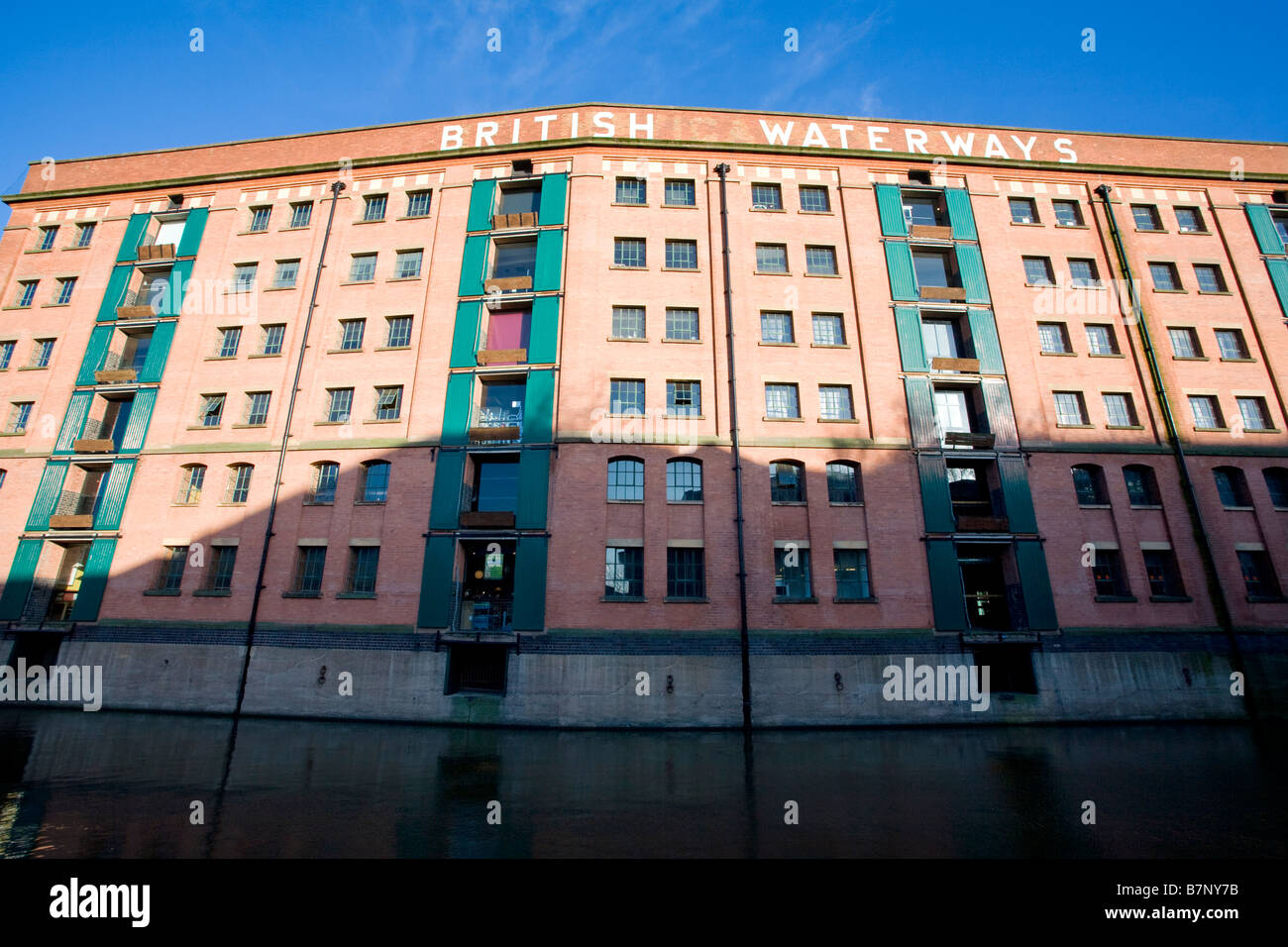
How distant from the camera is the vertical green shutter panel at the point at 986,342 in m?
20.3

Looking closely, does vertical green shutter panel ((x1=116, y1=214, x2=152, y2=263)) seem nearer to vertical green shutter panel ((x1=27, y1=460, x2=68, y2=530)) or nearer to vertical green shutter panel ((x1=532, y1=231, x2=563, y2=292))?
vertical green shutter panel ((x1=27, y1=460, x2=68, y2=530))

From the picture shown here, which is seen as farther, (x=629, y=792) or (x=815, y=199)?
(x=815, y=199)

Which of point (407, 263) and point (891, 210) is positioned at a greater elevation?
point (891, 210)

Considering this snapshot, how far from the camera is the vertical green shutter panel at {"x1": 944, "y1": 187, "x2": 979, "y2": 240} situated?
22.1 meters

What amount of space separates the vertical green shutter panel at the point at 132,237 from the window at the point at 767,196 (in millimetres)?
27555

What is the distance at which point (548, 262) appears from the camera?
68.3ft

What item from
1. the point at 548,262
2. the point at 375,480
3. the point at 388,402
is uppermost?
the point at 548,262

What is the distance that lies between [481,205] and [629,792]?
22.2 meters

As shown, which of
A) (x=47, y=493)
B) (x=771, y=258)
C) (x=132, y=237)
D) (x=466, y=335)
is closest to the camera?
(x=466, y=335)

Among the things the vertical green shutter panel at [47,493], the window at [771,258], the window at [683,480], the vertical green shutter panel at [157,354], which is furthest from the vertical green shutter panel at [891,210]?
the vertical green shutter panel at [47,493]

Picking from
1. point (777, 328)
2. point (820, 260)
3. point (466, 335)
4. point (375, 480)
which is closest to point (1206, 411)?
point (820, 260)

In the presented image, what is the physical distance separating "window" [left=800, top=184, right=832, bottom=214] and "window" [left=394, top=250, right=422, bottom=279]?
16.4m

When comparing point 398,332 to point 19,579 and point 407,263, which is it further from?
point 19,579

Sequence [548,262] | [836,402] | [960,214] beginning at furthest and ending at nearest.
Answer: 1. [960,214]
2. [548,262]
3. [836,402]
